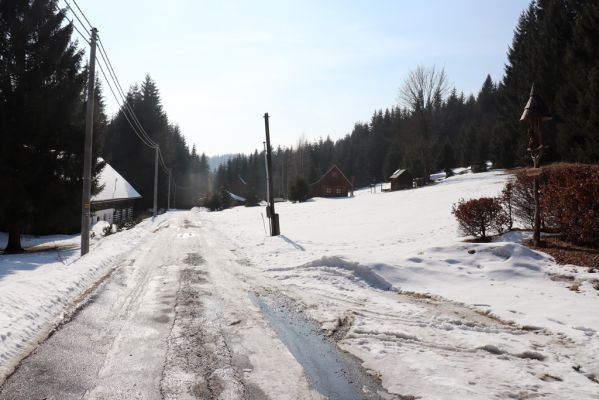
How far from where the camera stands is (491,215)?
11.3 metres

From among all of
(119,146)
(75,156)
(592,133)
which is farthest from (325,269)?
(119,146)

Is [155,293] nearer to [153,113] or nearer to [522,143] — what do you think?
[522,143]

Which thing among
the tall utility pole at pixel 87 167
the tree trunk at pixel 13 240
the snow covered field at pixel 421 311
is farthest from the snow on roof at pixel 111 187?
the snow covered field at pixel 421 311

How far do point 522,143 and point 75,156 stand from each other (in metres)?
37.8

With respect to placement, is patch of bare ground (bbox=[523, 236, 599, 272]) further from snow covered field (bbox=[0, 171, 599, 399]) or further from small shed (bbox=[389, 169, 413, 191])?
small shed (bbox=[389, 169, 413, 191])

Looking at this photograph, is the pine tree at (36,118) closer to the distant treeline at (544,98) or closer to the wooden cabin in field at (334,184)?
the distant treeline at (544,98)

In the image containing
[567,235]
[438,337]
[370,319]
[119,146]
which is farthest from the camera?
[119,146]

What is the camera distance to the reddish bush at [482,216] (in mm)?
11281

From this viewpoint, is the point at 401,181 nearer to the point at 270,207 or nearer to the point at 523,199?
the point at 270,207

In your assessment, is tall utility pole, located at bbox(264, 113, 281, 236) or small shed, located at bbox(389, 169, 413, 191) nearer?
tall utility pole, located at bbox(264, 113, 281, 236)

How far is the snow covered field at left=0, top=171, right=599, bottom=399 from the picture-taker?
4.12m

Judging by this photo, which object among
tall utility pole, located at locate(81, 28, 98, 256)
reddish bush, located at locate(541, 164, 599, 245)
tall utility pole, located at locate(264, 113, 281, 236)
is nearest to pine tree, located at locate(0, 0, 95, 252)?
tall utility pole, located at locate(81, 28, 98, 256)

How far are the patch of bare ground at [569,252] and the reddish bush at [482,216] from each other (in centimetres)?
121

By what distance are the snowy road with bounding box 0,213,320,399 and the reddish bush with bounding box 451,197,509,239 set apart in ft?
24.0
